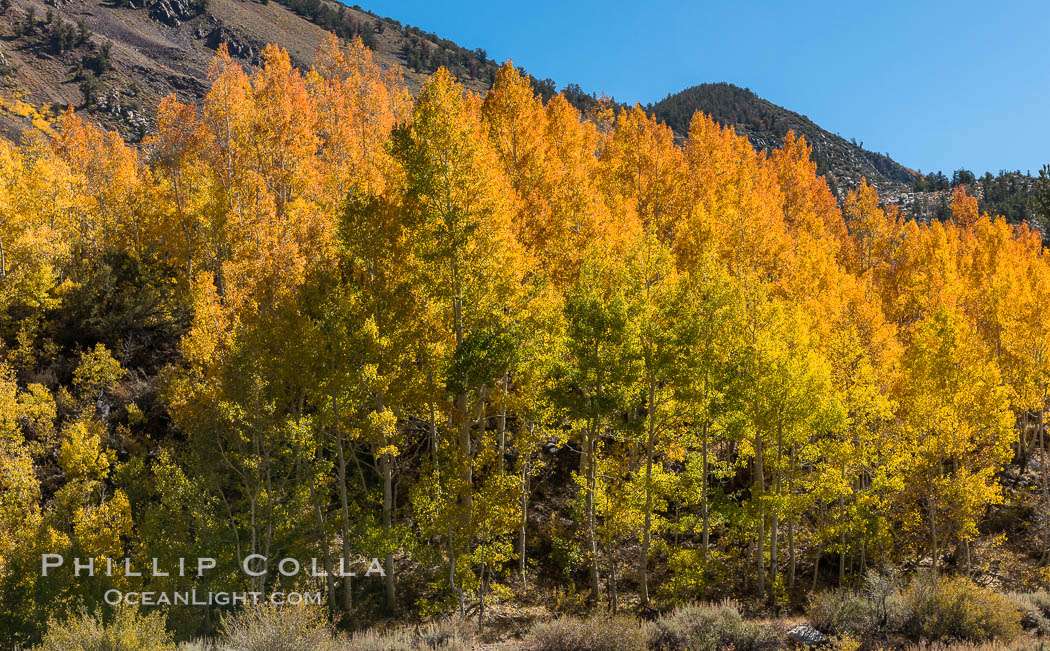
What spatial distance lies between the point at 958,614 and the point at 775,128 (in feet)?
602

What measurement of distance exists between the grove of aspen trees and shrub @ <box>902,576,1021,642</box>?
318cm

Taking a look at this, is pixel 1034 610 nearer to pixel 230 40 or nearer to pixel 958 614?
pixel 958 614

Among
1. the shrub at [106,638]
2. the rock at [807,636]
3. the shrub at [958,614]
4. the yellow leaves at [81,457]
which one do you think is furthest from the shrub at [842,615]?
the yellow leaves at [81,457]

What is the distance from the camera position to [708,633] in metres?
12.2

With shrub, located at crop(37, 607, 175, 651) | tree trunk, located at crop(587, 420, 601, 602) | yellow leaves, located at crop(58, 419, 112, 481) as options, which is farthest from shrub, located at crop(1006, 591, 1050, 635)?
yellow leaves, located at crop(58, 419, 112, 481)

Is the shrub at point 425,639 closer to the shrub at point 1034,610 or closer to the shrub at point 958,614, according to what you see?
the shrub at point 958,614

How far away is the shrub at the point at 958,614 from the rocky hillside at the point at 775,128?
144 m

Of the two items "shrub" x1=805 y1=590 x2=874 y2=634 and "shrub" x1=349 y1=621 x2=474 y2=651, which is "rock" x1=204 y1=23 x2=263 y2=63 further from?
"shrub" x1=805 y1=590 x2=874 y2=634

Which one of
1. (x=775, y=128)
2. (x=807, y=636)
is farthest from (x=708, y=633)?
(x=775, y=128)

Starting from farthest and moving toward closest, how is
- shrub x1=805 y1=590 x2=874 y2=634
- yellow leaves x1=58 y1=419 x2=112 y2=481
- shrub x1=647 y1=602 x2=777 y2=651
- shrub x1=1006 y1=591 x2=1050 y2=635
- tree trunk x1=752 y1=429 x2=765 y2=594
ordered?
yellow leaves x1=58 y1=419 x2=112 y2=481, tree trunk x1=752 y1=429 x2=765 y2=594, shrub x1=1006 y1=591 x2=1050 y2=635, shrub x1=805 y1=590 x2=874 y2=634, shrub x1=647 y1=602 x2=777 y2=651

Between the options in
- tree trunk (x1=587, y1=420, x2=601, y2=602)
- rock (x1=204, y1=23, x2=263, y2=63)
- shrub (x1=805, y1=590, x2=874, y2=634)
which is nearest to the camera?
shrub (x1=805, y1=590, x2=874, y2=634)

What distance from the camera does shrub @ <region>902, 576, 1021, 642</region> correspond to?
37.6ft

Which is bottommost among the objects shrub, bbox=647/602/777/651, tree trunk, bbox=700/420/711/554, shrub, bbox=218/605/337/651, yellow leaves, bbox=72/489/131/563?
yellow leaves, bbox=72/489/131/563

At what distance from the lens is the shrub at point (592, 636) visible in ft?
37.5
